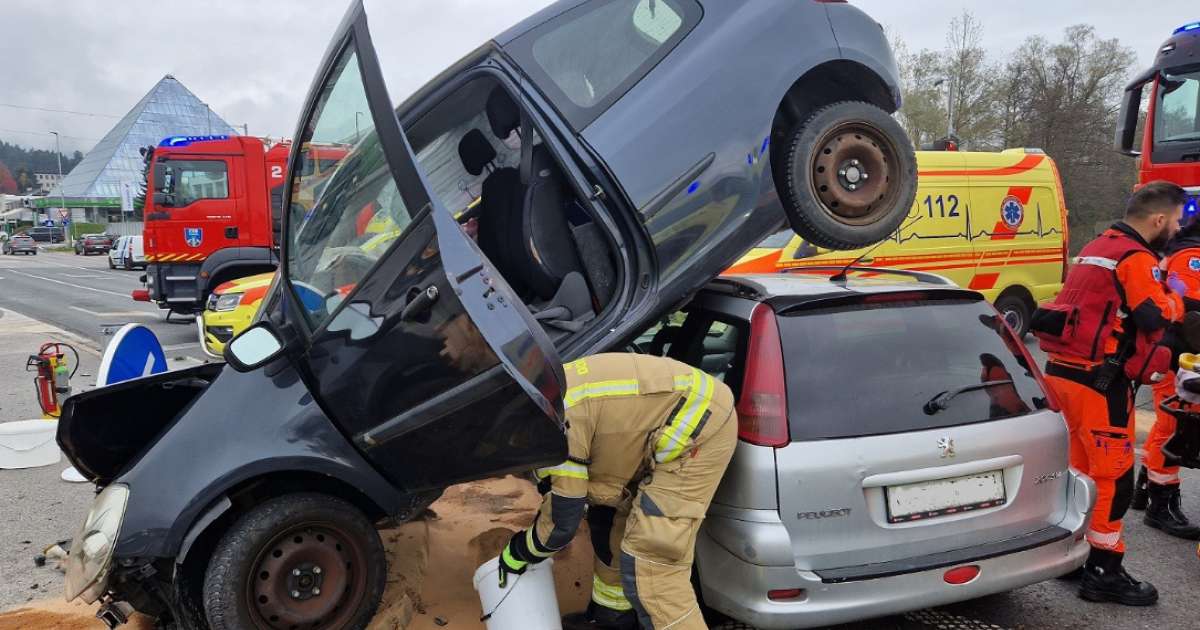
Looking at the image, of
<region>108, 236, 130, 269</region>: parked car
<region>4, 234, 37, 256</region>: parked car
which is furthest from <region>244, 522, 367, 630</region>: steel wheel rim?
<region>4, 234, 37, 256</region>: parked car

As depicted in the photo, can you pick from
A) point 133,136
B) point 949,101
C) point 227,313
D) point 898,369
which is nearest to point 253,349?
point 898,369

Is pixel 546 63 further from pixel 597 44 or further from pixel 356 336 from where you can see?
pixel 356 336

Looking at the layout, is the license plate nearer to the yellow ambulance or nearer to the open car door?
the open car door

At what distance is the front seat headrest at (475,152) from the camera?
4.02 m

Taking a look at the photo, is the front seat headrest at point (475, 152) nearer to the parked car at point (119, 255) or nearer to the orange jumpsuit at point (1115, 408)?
the orange jumpsuit at point (1115, 408)

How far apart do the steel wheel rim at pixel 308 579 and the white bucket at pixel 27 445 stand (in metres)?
3.31

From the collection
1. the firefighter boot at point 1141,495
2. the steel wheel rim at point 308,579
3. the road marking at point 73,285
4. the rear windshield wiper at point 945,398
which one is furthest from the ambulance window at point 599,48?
the road marking at point 73,285

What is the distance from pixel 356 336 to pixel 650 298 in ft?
4.10

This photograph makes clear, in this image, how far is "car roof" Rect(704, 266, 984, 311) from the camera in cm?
A: 274

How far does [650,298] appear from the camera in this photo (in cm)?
321

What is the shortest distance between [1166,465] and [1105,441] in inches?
40.3

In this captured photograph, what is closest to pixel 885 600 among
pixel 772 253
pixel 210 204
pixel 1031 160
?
pixel 772 253

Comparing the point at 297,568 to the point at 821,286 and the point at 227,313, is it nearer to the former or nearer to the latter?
the point at 821,286

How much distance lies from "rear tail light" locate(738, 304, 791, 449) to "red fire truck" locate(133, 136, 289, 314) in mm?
9708
